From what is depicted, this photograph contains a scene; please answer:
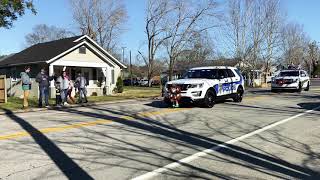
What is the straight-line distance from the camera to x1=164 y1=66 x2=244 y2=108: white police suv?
1791cm

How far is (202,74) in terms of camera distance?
64.3ft

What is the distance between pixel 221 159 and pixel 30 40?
321 feet

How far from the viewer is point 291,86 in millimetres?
31984

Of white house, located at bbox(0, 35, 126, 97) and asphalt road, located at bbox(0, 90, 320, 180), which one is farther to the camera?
white house, located at bbox(0, 35, 126, 97)

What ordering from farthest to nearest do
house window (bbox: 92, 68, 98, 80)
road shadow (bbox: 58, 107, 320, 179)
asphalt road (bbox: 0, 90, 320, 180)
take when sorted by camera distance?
house window (bbox: 92, 68, 98, 80)
road shadow (bbox: 58, 107, 320, 179)
asphalt road (bbox: 0, 90, 320, 180)

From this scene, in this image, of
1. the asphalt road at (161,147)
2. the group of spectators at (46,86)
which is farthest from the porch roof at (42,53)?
the asphalt road at (161,147)

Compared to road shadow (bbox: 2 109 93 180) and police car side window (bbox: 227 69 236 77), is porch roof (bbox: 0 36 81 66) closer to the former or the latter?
police car side window (bbox: 227 69 236 77)

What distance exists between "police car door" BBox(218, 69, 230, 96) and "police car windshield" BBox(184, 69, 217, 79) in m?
0.31

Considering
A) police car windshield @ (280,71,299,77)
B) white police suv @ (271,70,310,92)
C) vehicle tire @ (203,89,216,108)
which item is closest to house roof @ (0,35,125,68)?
white police suv @ (271,70,310,92)

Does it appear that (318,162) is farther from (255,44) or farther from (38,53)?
(255,44)

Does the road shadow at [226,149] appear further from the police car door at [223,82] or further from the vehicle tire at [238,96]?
the vehicle tire at [238,96]

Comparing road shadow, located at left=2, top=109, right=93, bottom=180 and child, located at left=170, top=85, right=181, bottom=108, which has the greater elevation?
child, located at left=170, top=85, right=181, bottom=108

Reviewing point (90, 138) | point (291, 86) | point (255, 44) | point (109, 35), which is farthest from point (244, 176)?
point (109, 35)

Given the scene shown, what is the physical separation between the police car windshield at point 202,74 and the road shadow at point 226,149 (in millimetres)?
6145
